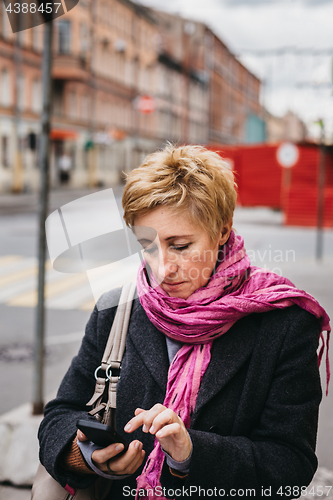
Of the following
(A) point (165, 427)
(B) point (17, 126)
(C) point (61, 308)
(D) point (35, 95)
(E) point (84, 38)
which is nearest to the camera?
(A) point (165, 427)

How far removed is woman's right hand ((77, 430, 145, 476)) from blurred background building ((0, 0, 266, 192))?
19731 millimetres

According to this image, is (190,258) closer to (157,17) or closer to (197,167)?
(197,167)

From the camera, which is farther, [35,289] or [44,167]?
[35,289]

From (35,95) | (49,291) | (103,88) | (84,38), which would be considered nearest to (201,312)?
(49,291)

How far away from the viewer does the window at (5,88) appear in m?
28.2

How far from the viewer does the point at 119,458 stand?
1.42 m

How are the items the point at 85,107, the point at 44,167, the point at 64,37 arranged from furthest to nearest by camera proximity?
the point at 85,107 → the point at 64,37 → the point at 44,167

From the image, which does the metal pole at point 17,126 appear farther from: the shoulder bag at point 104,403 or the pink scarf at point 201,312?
the pink scarf at point 201,312

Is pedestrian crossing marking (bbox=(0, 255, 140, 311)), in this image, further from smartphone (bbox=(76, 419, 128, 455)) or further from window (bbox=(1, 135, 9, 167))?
window (bbox=(1, 135, 9, 167))

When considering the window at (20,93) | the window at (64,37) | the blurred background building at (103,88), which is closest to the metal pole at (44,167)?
the blurred background building at (103,88)

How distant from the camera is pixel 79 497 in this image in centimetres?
154

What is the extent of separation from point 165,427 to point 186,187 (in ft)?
2.10

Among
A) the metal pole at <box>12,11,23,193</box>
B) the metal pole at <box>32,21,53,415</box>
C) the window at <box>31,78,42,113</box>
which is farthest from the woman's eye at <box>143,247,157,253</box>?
the window at <box>31,78,42,113</box>

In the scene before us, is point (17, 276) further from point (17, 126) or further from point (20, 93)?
point (20, 93)
